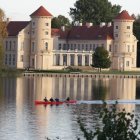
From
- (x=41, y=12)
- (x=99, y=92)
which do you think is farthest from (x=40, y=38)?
(x=99, y=92)

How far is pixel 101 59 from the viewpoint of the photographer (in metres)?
112

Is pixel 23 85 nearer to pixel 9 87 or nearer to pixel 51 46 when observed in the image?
pixel 9 87

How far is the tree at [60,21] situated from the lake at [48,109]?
5987 centimetres

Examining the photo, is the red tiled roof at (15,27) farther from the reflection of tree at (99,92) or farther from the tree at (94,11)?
the reflection of tree at (99,92)

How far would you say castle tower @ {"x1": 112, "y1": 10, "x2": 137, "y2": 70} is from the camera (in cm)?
12180

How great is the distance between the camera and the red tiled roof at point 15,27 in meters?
119

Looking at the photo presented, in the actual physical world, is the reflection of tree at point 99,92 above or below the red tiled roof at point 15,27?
below

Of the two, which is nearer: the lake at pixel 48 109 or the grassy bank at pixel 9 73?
the lake at pixel 48 109

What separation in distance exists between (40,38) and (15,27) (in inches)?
164

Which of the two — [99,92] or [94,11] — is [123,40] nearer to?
[94,11]

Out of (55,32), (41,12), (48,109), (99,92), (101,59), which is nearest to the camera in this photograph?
(48,109)

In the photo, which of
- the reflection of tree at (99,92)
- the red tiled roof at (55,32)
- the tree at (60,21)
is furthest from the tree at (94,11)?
the reflection of tree at (99,92)

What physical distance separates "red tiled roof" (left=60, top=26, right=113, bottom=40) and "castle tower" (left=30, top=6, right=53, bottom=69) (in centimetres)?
597

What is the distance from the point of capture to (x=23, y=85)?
7688cm
